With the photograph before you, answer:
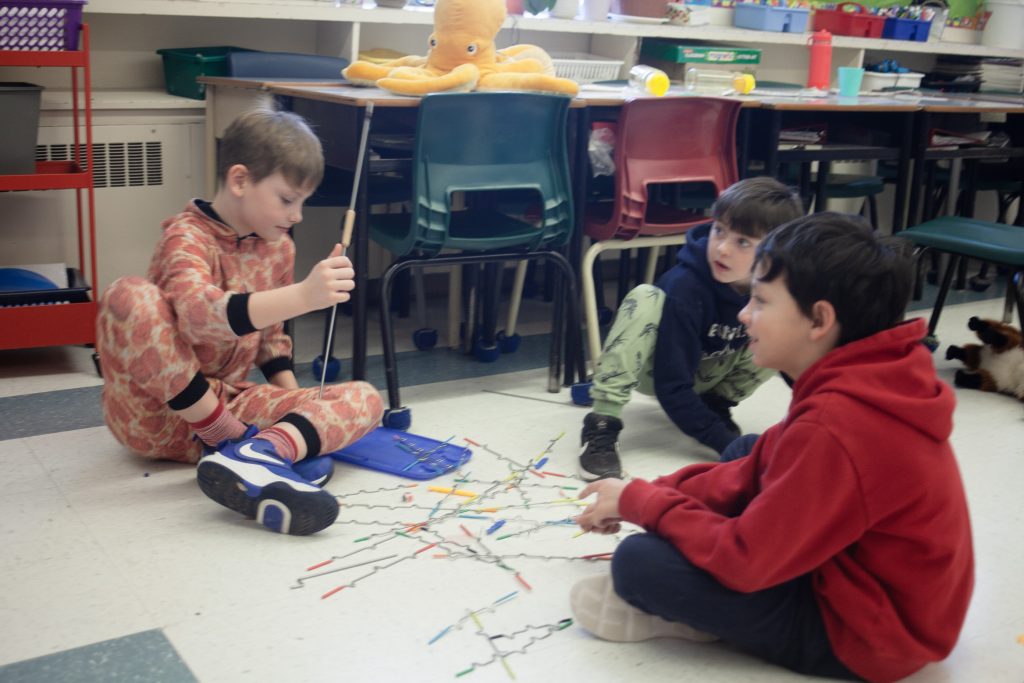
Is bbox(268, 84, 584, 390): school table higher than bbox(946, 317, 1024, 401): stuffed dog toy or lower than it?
higher

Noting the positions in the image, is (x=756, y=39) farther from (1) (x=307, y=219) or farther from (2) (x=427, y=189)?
(2) (x=427, y=189)

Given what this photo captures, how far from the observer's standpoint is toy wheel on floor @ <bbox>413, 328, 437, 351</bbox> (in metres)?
3.11

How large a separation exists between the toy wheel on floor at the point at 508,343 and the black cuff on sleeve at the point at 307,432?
3.73 ft

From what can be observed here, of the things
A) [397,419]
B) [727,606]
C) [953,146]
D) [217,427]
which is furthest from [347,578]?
[953,146]

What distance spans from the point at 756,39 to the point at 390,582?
3.34 meters

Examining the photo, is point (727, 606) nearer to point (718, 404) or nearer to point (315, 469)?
point (315, 469)

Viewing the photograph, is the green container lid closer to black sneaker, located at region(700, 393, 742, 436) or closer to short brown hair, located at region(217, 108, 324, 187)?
black sneaker, located at region(700, 393, 742, 436)

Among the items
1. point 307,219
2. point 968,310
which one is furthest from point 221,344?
point 968,310

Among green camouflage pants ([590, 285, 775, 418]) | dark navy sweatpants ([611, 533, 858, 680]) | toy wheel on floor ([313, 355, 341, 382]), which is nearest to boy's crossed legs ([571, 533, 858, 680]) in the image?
dark navy sweatpants ([611, 533, 858, 680])

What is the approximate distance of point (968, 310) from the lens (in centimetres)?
388

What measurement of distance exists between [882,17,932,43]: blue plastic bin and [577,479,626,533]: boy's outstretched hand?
398cm

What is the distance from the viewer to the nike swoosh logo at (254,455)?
187 cm

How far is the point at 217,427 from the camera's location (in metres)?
2.01

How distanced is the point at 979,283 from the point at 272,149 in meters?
3.25
